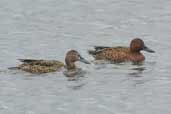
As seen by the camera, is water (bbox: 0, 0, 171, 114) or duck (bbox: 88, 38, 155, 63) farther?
duck (bbox: 88, 38, 155, 63)

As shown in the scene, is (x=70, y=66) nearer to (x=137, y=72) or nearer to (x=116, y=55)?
(x=116, y=55)

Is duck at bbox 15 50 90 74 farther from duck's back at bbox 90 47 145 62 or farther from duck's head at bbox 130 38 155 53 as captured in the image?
duck's head at bbox 130 38 155 53

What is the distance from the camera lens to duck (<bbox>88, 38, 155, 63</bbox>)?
74.2ft

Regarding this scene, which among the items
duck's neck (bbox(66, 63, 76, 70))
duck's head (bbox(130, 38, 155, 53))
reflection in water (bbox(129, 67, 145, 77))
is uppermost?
duck's head (bbox(130, 38, 155, 53))

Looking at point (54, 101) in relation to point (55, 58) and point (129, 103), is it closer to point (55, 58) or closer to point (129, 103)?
point (129, 103)

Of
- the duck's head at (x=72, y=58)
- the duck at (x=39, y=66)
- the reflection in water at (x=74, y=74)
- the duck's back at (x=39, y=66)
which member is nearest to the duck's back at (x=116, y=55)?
the duck's head at (x=72, y=58)

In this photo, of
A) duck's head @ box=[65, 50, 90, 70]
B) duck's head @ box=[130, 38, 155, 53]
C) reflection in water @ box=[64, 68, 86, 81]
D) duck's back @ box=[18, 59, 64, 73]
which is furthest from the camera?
duck's head @ box=[130, 38, 155, 53]

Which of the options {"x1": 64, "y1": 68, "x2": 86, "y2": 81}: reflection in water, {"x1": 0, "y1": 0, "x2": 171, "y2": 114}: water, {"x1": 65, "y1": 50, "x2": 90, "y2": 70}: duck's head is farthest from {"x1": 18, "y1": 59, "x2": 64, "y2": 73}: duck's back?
{"x1": 65, "y1": 50, "x2": 90, "y2": 70}: duck's head

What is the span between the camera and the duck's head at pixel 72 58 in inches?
853

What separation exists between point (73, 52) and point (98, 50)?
112 cm

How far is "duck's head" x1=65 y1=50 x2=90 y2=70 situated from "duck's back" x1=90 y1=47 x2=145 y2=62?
35.6 inches

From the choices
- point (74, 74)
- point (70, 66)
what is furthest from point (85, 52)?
point (74, 74)

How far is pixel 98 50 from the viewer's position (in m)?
22.7

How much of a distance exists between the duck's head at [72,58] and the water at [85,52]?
26cm
